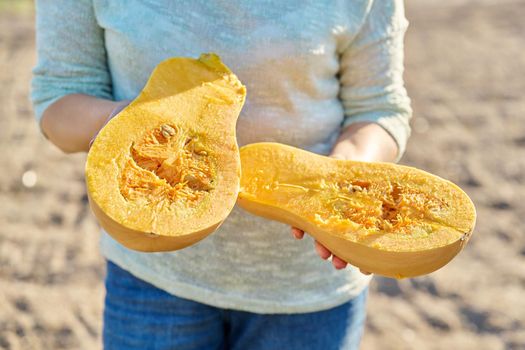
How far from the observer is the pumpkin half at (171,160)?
111cm

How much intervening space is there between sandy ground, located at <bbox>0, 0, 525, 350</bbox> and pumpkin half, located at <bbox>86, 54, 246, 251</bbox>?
4.88 feet

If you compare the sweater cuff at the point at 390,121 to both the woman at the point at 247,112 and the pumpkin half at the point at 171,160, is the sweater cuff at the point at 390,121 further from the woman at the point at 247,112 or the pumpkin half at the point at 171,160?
the pumpkin half at the point at 171,160

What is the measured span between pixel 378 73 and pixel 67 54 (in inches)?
22.9

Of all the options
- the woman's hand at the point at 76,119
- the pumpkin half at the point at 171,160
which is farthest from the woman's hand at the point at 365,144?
the woman's hand at the point at 76,119

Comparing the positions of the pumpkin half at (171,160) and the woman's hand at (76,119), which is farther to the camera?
the woman's hand at (76,119)

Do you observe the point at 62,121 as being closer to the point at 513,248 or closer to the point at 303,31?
the point at 303,31

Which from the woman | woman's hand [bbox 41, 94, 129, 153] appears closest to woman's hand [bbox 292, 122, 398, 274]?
the woman

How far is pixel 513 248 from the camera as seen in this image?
312 centimetres

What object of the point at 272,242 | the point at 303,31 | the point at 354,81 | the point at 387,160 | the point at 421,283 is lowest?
the point at 421,283

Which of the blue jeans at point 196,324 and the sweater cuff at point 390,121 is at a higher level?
the sweater cuff at point 390,121

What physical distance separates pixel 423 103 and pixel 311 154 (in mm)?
3171

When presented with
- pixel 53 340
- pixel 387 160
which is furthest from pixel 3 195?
pixel 387 160

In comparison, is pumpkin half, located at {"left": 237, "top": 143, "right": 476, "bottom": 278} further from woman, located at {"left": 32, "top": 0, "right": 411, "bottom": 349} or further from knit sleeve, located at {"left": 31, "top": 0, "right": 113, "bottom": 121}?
knit sleeve, located at {"left": 31, "top": 0, "right": 113, "bottom": 121}

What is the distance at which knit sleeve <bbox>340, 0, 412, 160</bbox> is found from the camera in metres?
1.45
